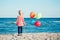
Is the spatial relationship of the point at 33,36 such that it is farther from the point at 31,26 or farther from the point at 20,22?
the point at 20,22

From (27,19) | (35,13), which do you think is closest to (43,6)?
(35,13)

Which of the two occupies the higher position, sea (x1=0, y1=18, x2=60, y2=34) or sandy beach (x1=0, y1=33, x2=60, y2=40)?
sea (x1=0, y1=18, x2=60, y2=34)

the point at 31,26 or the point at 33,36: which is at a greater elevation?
the point at 31,26

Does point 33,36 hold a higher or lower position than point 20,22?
lower

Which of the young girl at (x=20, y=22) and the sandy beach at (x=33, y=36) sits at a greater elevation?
the young girl at (x=20, y=22)

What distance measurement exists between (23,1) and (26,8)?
105 millimetres

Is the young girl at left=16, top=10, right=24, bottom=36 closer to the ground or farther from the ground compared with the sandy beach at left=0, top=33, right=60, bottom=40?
farther from the ground

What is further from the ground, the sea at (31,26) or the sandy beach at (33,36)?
the sea at (31,26)

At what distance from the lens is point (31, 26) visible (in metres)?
2.02

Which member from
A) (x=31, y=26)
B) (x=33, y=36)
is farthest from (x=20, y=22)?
(x=33, y=36)

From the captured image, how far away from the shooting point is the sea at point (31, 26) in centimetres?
198

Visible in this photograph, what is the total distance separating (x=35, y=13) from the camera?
2.00m

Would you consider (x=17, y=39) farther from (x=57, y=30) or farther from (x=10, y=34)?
(x=57, y=30)

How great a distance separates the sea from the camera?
1.98m
